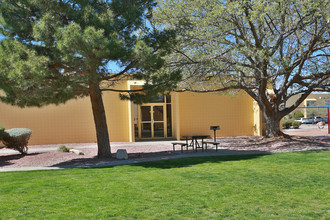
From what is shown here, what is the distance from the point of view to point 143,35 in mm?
11891

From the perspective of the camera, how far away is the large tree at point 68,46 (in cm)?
898

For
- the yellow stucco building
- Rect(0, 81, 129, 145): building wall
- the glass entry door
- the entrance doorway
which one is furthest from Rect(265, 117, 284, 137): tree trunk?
Rect(0, 81, 129, 145): building wall

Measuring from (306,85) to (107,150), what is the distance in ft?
32.9

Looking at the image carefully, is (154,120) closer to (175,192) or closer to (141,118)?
(141,118)

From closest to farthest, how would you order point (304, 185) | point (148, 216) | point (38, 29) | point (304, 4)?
point (148, 216)
point (304, 185)
point (38, 29)
point (304, 4)

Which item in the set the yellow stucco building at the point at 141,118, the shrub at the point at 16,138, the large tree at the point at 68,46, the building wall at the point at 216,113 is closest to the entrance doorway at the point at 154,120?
the yellow stucco building at the point at 141,118

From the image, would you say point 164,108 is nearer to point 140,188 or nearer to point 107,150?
point 107,150

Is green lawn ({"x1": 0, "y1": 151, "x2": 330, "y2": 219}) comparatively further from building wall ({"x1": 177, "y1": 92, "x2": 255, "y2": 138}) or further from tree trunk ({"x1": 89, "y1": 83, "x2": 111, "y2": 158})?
building wall ({"x1": 177, "y1": 92, "x2": 255, "y2": 138})

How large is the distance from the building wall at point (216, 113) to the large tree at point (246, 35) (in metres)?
5.14

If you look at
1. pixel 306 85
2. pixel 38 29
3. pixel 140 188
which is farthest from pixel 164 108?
pixel 140 188

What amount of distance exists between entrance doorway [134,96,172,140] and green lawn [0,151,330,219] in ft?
36.0

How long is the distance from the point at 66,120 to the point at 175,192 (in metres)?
14.1

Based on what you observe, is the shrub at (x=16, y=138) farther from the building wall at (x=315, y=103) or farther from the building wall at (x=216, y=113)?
the building wall at (x=315, y=103)

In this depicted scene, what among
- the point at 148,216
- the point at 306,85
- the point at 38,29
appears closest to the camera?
the point at 148,216
